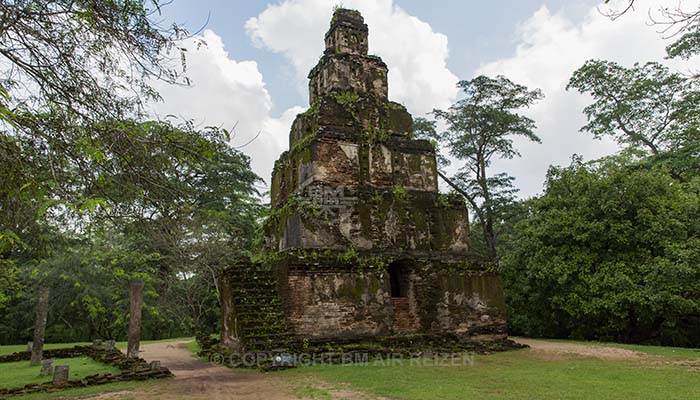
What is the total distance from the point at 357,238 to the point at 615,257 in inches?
315

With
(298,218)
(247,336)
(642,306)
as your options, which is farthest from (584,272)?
(247,336)

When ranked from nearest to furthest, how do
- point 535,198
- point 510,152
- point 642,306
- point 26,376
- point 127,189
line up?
point 127,189 → point 26,376 → point 642,306 → point 535,198 → point 510,152

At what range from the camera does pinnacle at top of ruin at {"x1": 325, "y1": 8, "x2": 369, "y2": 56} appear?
14.5 metres

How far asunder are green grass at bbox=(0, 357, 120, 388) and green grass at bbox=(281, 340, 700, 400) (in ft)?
15.9

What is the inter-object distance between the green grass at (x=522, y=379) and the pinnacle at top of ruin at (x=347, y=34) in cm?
908

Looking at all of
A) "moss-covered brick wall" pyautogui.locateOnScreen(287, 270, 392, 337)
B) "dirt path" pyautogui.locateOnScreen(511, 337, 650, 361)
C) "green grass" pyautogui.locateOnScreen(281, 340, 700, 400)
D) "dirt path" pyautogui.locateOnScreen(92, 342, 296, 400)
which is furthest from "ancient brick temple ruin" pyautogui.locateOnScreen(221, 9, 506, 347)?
"green grass" pyautogui.locateOnScreen(281, 340, 700, 400)

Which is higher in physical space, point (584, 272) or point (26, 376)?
point (584, 272)

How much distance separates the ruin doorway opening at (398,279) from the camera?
12.4 metres

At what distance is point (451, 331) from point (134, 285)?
25.9ft

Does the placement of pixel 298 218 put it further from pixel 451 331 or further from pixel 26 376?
pixel 26 376

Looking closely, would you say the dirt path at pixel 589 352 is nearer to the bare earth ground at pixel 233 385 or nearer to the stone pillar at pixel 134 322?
the bare earth ground at pixel 233 385

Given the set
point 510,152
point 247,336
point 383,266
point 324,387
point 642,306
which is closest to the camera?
point 324,387

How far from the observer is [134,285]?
40.7 feet

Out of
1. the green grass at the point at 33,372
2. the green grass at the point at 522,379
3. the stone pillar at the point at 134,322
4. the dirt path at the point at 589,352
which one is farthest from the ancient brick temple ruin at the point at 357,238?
the green grass at the point at 33,372
